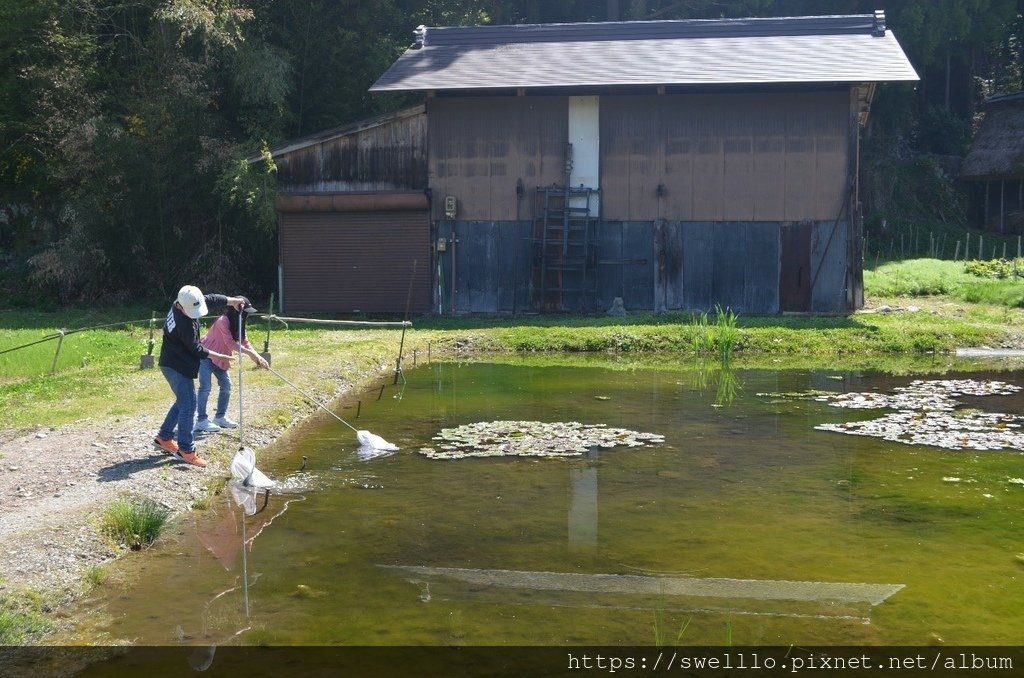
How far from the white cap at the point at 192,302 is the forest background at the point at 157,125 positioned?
15.2m

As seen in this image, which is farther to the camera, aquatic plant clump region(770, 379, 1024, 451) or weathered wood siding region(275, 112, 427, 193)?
weathered wood siding region(275, 112, 427, 193)

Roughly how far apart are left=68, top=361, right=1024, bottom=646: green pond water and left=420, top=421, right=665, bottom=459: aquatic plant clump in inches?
10.3

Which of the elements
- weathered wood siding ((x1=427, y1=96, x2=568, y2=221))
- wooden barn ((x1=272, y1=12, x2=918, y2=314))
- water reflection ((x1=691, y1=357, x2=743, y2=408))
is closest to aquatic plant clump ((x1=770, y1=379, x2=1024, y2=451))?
water reflection ((x1=691, y1=357, x2=743, y2=408))

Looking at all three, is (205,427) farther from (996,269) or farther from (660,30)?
(996,269)

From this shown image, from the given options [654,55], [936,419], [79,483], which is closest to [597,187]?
[654,55]

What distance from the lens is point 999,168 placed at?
1475 inches

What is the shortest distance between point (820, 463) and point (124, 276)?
20585 mm

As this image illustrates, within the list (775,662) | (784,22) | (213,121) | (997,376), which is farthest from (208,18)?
(775,662)

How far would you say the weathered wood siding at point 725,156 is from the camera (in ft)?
77.4

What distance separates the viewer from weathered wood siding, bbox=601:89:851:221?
2359 centimetres

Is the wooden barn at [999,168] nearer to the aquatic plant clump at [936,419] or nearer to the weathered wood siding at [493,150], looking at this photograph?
the weathered wood siding at [493,150]

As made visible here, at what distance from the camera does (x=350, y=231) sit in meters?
25.0

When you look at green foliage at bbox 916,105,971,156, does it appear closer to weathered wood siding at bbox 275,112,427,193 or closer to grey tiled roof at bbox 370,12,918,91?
grey tiled roof at bbox 370,12,918,91

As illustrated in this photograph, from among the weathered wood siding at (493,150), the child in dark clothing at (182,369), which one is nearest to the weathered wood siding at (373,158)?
the weathered wood siding at (493,150)
